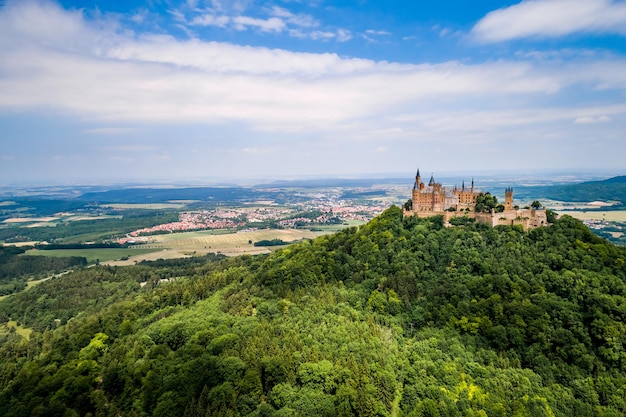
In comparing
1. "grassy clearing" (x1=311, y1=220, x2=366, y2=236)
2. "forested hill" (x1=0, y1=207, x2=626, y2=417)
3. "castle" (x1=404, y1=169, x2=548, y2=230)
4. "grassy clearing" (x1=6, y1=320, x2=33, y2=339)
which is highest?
"castle" (x1=404, y1=169, x2=548, y2=230)

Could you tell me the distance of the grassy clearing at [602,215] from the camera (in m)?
153

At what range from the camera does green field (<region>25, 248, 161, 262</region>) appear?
136m

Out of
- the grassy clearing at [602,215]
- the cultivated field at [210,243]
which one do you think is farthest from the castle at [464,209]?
the grassy clearing at [602,215]

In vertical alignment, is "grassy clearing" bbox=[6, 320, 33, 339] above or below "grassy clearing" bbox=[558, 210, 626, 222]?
below

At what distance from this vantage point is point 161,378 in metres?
44.0

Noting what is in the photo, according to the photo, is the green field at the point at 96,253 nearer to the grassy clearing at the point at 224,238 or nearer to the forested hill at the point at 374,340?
the grassy clearing at the point at 224,238

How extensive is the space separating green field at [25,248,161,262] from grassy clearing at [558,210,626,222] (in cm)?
16151

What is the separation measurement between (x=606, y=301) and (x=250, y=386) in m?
44.6

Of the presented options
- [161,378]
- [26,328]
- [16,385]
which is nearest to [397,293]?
[161,378]

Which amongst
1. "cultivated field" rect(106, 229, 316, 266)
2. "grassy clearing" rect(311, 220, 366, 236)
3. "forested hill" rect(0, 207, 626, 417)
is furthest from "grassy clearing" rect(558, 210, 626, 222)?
"forested hill" rect(0, 207, 626, 417)

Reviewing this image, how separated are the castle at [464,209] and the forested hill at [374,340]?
3.08 meters

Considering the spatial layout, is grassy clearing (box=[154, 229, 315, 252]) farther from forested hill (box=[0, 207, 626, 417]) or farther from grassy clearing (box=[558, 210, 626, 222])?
grassy clearing (box=[558, 210, 626, 222])

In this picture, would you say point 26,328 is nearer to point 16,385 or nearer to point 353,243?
point 16,385

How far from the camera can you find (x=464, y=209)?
74875mm
